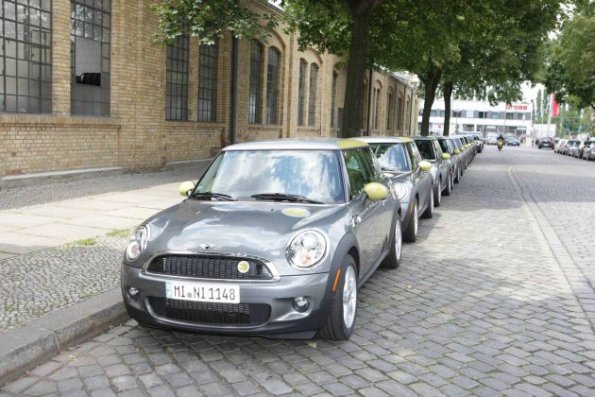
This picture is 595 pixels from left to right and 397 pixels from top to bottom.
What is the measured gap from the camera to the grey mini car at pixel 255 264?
159 inches

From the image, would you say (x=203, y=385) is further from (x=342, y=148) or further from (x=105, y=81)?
(x=105, y=81)

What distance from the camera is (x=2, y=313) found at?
4617 mm

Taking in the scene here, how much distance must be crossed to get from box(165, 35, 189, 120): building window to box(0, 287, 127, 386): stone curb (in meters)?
13.0

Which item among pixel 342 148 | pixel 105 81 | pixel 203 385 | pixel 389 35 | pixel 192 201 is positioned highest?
pixel 389 35

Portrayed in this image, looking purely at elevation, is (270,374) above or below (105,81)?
below

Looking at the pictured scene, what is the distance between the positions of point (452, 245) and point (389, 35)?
12.0 meters

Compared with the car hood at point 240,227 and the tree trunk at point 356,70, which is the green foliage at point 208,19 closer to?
the tree trunk at point 356,70

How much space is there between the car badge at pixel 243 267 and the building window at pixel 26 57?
9514 millimetres

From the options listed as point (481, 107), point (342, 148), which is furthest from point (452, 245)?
point (481, 107)

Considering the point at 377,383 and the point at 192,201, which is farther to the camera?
the point at 192,201

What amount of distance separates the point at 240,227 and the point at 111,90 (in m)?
11.5

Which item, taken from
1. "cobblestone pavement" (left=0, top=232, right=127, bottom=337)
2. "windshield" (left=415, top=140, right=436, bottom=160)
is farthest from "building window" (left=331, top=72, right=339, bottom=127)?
"cobblestone pavement" (left=0, top=232, right=127, bottom=337)

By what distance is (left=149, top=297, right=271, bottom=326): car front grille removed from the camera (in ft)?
13.2

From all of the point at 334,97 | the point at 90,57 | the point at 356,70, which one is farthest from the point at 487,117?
the point at 90,57
